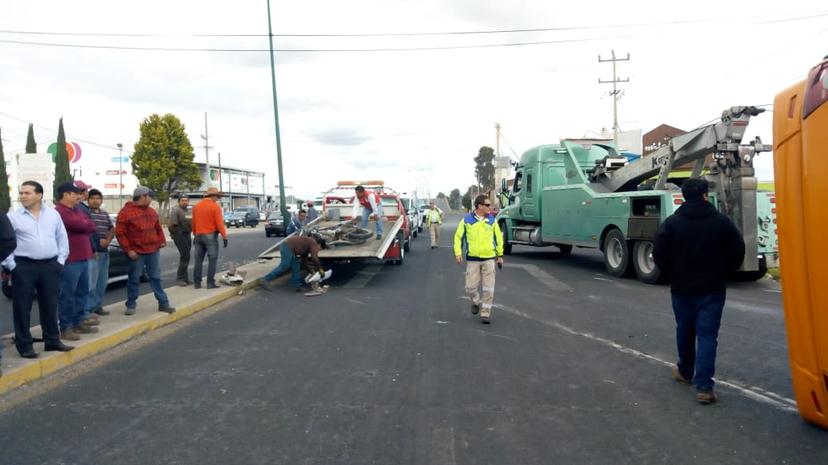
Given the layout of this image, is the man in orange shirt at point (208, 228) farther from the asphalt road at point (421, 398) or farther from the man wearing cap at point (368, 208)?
the man wearing cap at point (368, 208)

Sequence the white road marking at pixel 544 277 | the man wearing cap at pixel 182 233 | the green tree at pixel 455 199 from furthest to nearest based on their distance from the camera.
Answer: the green tree at pixel 455 199 → the white road marking at pixel 544 277 → the man wearing cap at pixel 182 233

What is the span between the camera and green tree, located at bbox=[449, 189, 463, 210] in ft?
495

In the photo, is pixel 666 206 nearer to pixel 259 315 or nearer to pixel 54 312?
pixel 259 315

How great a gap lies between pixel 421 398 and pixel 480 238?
3.46 m

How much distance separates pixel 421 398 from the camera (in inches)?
188

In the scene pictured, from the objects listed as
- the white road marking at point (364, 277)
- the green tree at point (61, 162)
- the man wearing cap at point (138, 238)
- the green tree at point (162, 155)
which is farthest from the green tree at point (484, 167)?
the man wearing cap at point (138, 238)

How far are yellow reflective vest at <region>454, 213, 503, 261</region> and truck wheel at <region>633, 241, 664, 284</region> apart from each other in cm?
490

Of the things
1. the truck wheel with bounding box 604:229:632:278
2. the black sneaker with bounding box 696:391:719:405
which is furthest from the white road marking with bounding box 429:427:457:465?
the truck wheel with bounding box 604:229:632:278

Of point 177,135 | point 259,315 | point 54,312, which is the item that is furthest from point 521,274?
point 177,135

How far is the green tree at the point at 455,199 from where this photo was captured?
→ 15093cm

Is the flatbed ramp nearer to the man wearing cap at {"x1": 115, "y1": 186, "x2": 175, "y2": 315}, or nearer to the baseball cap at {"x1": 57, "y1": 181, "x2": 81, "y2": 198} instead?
the man wearing cap at {"x1": 115, "y1": 186, "x2": 175, "y2": 315}

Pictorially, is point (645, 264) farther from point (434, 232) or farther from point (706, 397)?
point (434, 232)

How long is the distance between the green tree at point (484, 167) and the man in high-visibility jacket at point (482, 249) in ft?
272

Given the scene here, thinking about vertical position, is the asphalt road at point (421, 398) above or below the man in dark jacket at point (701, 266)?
below
